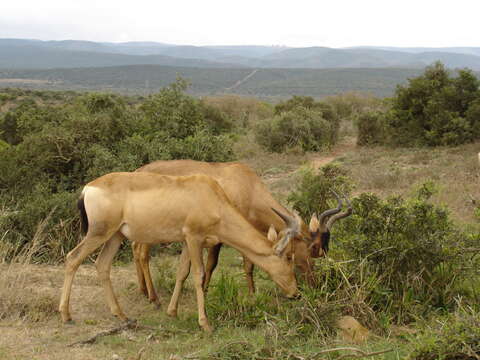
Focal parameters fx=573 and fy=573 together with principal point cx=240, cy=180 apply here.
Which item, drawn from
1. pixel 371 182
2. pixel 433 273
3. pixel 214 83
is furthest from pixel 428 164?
pixel 214 83

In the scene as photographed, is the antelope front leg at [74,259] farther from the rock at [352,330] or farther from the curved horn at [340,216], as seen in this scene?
the rock at [352,330]

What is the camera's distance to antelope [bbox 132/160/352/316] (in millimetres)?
7262

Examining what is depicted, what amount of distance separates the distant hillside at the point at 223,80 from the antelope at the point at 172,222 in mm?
74660

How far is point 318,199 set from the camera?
973 cm

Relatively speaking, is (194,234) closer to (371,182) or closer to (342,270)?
(342,270)

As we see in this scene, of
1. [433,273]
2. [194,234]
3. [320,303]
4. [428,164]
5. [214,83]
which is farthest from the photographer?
[214,83]

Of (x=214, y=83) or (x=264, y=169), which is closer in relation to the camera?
(x=264, y=169)

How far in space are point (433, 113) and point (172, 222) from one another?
16.8m

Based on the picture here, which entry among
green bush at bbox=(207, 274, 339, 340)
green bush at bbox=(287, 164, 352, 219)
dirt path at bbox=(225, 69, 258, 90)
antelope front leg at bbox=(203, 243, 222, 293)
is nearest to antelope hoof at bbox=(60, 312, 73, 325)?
green bush at bbox=(207, 274, 339, 340)

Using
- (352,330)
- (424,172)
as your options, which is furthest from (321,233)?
(424,172)

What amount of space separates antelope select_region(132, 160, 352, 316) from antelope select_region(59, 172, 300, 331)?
500 millimetres

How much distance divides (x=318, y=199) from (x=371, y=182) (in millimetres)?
5638

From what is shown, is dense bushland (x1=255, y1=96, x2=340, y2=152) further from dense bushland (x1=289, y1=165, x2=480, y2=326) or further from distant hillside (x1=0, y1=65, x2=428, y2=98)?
distant hillside (x1=0, y1=65, x2=428, y2=98)

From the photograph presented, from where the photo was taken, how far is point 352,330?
20.4 ft
